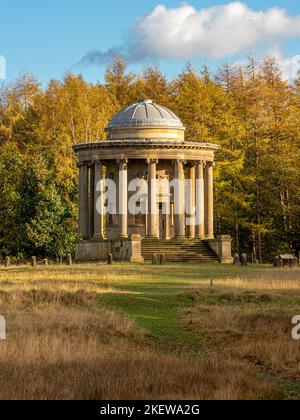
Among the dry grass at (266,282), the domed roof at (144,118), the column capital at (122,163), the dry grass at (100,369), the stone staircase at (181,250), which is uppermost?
the domed roof at (144,118)

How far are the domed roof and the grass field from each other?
73.6 feet

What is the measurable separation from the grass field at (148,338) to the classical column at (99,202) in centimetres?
2032

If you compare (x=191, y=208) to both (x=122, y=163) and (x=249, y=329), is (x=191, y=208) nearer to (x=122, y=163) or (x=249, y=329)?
(x=122, y=163)

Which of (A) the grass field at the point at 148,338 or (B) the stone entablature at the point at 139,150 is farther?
(B) the stone entablature at the point at 139,150

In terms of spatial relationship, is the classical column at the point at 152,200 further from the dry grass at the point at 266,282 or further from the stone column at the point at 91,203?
the dry grass at the point at 266,282

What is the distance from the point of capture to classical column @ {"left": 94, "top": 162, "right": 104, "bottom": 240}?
59938mm

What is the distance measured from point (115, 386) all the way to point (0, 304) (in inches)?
507

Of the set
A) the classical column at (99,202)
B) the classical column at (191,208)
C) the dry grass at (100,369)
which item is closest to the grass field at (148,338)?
the dry grass at (100,369)

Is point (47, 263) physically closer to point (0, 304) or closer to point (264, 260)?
point (264, 260)

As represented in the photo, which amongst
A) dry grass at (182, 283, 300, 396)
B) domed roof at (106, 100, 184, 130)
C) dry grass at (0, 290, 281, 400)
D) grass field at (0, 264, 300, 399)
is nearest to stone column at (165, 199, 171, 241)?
domed roof at (106, 100, 184, 130)

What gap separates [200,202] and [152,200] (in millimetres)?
4375

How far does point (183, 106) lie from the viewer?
70875mm

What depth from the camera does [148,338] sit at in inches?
902

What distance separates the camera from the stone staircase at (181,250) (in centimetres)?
5597
